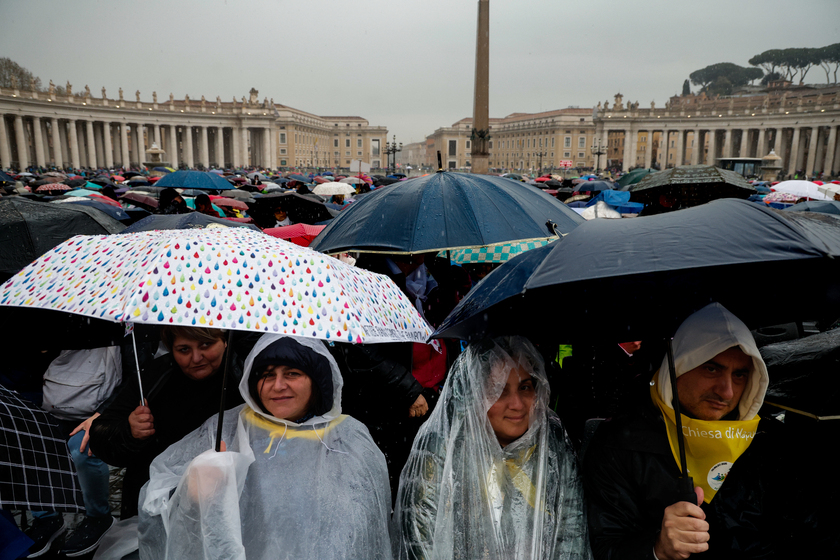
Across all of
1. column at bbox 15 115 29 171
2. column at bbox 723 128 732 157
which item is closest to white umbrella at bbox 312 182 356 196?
column at bbox 15 115 29 171

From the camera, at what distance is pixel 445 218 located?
308 cm

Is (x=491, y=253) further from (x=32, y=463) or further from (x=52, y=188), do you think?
(x=52, y=188)

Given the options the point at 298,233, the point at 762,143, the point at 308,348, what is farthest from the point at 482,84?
the point at 762,143

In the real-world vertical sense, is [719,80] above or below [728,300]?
above

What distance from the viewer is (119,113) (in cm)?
6328

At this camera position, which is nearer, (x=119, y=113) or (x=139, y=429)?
(x=139, y=429)

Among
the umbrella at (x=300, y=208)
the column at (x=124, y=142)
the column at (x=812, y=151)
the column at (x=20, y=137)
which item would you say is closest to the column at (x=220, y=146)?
the column at (x=124, y=142)

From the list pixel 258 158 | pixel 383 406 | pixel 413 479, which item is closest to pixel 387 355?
pixel 383 406

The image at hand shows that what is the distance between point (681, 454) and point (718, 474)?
229 millimetres

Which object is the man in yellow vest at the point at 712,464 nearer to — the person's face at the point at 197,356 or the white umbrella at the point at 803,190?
the person's face at the point at 197,356

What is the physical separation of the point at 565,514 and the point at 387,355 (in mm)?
1398

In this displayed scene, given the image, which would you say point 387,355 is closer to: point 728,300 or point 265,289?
point 265,289

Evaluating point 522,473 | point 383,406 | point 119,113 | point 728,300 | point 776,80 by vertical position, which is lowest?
point 383,406

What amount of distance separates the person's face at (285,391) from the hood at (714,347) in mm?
1167
